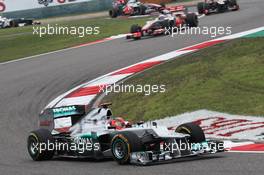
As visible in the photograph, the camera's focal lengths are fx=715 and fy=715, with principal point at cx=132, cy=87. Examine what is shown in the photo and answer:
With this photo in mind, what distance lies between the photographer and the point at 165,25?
95.0 ft

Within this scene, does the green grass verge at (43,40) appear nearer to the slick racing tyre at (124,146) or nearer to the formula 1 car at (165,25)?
the formula 1 car at (165,25)

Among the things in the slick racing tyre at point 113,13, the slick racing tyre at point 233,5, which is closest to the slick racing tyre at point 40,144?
the slick racing tyre at point 233,5

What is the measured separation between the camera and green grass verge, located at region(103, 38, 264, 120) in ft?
47.3

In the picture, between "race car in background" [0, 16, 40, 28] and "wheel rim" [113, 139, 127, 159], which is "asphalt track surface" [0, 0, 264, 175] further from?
"race car in background" [0, 16, 40, 28]

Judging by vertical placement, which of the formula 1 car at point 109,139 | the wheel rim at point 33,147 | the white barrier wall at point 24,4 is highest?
the white barrier wall at point 24,4

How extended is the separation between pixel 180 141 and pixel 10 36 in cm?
2695

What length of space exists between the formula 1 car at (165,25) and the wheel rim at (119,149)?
17835mm

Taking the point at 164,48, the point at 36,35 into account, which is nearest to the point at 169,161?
the point at 164,48

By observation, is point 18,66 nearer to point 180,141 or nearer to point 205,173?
point 180,141

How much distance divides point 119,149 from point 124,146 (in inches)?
9.8

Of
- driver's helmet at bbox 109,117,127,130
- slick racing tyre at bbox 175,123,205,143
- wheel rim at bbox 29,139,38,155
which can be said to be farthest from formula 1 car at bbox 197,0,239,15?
slick racing tyre at bbox 175,123,205,143

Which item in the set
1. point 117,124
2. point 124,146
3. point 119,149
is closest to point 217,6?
point 117,124

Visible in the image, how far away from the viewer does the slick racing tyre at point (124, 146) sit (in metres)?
10.6

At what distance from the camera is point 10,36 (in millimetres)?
36656
